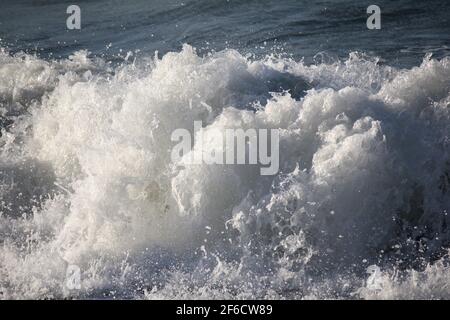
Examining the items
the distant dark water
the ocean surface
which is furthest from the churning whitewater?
the distant dark water

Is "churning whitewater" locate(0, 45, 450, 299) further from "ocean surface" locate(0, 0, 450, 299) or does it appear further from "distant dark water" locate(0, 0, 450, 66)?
"distant dark water" locate(0, 0, 450, 66)

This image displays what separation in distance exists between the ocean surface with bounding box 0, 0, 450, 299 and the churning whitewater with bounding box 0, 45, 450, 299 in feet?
0.05

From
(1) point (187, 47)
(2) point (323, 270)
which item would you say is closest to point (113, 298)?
(2) point (323, 270)

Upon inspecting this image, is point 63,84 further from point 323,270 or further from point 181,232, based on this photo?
point 323,270

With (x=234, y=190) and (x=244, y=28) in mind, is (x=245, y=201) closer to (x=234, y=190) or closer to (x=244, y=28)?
(x=234, y=190)

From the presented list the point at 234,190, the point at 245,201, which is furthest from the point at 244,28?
the point at 245,201

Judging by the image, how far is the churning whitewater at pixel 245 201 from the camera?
5918 millimetres

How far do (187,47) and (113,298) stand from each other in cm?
393

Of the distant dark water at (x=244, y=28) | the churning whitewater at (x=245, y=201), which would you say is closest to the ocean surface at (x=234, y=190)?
the churning whitewater at (x=245, y=201)

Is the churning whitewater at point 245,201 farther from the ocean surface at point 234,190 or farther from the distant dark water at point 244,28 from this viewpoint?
the distant dark water at point 244,28

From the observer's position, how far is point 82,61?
12305mm

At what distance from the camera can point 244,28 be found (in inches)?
514

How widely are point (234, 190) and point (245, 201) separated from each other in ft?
0.72

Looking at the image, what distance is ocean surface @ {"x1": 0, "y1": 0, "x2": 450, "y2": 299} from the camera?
5941 millimetres
